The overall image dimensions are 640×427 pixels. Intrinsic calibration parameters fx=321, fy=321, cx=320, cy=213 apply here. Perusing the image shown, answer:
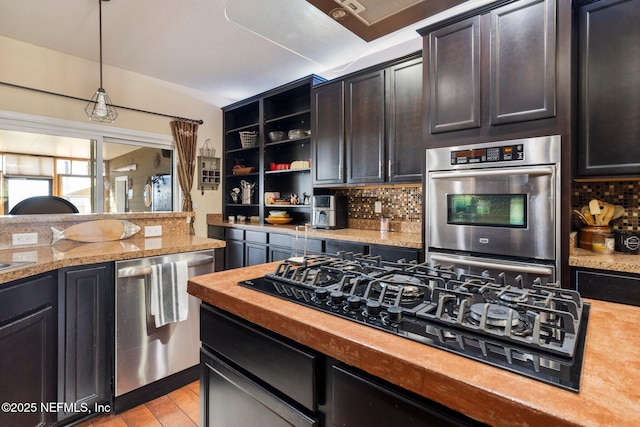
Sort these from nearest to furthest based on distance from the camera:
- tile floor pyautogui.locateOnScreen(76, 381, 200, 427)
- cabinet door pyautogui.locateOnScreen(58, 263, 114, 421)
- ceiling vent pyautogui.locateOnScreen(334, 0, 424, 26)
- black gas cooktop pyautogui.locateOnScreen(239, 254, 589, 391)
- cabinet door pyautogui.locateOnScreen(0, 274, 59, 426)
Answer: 1. black gas cooktop pyautogui.locateOnScreen(239, 254, 589, 391)
2. ceiling vent pyautogui.locateOnScreen(334, 0, 424, 26)
3. cabinet door pyautogui.locateOnScreen(0, 274, 59, 426)
4. cabinet door pyautogui.locateOnScreen(58, 263, 114, 421)
5. tile floor pyautogui.locateOnScreen(76, 381, 200, 427)

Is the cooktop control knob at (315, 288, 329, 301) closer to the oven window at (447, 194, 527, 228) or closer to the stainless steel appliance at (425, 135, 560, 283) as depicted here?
the stainless steel appliance at (425, 135, 560, 283)

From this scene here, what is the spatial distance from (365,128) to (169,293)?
2116mm

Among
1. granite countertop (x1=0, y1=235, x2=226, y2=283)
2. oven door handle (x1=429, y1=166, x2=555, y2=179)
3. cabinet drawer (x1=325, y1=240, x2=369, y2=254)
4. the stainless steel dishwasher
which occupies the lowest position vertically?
the stainless steel dishwasher

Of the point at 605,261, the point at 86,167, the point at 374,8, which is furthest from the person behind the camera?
the point at 86,167

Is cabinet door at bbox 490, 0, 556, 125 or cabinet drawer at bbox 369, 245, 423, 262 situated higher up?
cabinet door at bbox 490, 0, 556, 125

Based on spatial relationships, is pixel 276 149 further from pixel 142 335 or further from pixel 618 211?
pixel 618 211

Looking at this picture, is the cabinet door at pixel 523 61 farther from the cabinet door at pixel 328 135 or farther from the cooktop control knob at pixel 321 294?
the cooktop control knob at pixel 321 294

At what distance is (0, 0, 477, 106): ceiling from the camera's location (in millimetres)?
2535

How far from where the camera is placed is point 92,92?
3521mm

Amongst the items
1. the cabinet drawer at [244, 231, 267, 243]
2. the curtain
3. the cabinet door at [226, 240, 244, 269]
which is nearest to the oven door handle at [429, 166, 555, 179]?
the cabinet drawer at [244, 231, 267, 243]

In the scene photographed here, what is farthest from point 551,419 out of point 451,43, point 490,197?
point 451,43

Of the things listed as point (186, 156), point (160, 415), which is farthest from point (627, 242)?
point (186, 156)

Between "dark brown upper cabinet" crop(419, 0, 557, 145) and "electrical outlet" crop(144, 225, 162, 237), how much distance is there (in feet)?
7.60

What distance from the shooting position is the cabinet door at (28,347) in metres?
1.45
